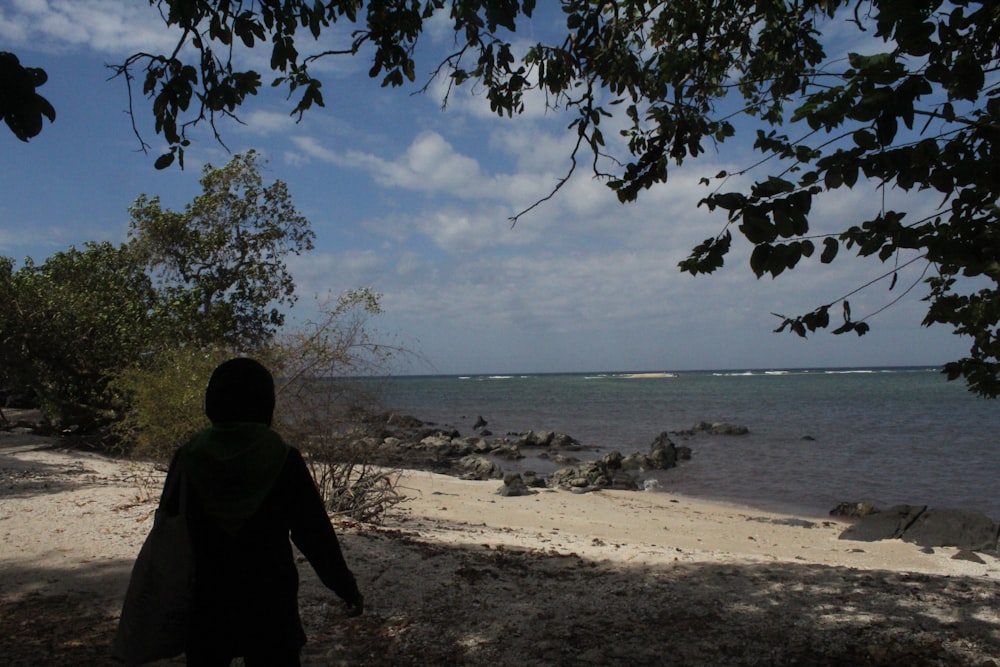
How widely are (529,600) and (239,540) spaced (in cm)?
312

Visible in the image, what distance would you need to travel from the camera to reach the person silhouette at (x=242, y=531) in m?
2.38

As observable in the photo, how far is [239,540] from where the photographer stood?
240cm

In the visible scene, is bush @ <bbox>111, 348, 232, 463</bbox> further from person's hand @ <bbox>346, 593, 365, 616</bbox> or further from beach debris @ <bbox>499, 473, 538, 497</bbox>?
beach debris @ <bbox>499, 473, 538, 497</bbox>

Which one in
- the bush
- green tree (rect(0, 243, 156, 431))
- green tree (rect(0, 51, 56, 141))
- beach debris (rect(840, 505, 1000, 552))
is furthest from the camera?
green tree (rect(0, 243, 156, 431))

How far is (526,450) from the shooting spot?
25.0m

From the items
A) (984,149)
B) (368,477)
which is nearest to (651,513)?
(368,477)

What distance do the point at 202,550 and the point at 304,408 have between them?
5.54m

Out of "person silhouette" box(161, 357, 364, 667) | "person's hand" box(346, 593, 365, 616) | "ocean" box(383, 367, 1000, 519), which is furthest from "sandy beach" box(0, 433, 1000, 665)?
"ocean" box(383, 367, 1000, 519)

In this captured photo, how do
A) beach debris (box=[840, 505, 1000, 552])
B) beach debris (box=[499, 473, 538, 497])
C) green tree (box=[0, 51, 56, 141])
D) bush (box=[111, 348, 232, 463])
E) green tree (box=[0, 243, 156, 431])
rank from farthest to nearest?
1. beach debris (box=[499, 473, 538, 497])
2. green tree (box=[0, 243, 156, 431])
3. beach debris (box=[840, 505, 1000, 552])
4. bush (box=[111, 348, 232, 463])
5. green tree (box=[0, 51, 56, 141])

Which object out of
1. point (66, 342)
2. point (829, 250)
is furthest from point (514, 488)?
point (829, 250)

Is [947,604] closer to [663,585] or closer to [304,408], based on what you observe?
[663,585]

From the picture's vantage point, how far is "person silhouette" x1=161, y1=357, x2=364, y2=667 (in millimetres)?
2381

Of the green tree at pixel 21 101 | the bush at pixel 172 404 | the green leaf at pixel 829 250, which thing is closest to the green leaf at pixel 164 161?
the green tree at pixel 21 101

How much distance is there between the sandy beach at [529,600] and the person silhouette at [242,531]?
173 cm
